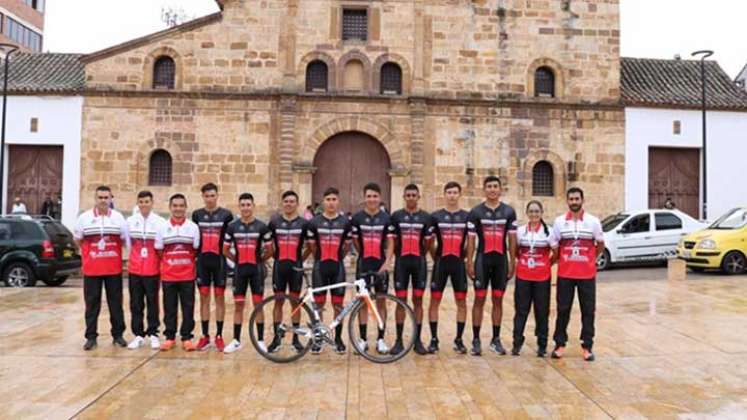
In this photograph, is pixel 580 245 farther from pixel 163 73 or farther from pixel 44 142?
pixel 44 142

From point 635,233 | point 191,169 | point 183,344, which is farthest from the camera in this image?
point 191,169

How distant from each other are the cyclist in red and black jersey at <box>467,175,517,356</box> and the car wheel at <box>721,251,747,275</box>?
10.8 m

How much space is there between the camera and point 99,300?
7.65 m

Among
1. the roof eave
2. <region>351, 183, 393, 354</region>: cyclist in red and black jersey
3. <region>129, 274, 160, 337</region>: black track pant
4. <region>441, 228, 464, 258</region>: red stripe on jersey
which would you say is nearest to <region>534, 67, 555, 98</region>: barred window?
the roof eave

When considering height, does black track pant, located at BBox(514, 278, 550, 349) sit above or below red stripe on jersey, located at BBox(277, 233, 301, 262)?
below

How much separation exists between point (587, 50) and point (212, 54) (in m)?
12.1

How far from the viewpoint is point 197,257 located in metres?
7.64

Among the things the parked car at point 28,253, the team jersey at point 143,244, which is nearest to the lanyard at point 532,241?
the team jersey at point 143,244

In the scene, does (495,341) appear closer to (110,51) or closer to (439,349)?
(439,349)

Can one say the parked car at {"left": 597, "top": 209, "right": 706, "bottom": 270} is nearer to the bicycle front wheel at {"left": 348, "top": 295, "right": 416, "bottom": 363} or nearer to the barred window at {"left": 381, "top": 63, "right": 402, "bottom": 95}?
the barred window at {"left": 381, "top": 63, "right": 402, "bottom": 95}

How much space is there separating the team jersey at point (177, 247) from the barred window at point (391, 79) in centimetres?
1327

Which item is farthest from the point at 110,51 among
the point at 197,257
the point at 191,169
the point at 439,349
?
the point at 439,349

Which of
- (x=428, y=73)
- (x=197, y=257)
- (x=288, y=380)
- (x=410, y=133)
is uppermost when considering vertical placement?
(x=428, y=73)

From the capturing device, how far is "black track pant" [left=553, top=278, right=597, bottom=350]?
23.9ft
